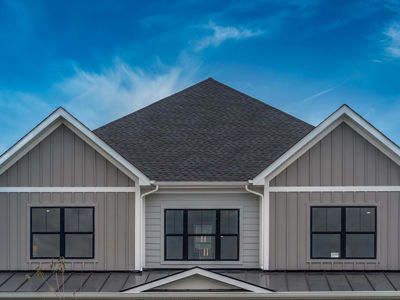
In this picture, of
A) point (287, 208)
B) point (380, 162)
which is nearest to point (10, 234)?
point (287, 208)

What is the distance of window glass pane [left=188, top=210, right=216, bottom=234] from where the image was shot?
38.7 feet

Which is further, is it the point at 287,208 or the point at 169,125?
the point at 169,125

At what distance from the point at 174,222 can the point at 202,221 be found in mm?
800

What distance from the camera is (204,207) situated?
1180cm

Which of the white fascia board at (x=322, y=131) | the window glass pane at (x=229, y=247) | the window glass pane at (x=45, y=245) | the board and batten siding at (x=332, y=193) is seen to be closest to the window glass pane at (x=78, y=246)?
the window glass pane at (x=45, y=245)

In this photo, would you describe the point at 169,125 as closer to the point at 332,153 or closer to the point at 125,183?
the point at 125,183

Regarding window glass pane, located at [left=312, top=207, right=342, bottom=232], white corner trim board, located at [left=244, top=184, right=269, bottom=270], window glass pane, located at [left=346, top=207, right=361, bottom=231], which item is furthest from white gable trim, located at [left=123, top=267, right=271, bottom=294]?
window glass pane, located at [left=346, top=207, right=361, bottom=231]

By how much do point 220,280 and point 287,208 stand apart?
2708mm

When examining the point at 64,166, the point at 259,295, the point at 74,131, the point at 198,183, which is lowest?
the point at 259,295

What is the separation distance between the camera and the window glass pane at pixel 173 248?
38.6ft

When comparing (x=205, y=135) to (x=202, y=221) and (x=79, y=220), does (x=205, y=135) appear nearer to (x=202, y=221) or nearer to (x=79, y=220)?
(x=202, y=221)

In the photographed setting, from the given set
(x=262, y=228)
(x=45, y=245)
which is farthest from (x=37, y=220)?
(x=262, y=228)

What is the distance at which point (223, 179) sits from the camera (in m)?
11.9

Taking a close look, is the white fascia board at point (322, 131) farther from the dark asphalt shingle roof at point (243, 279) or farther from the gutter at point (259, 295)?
the gutter at point (259, 295)
